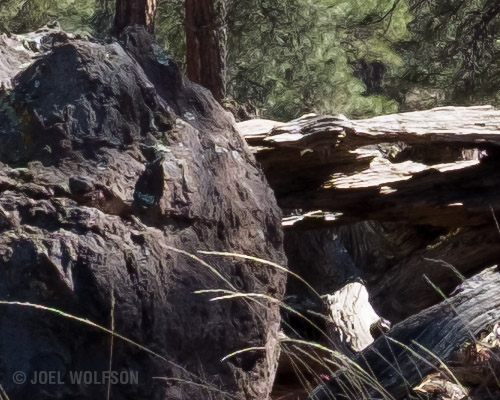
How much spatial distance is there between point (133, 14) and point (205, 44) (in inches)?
38.9

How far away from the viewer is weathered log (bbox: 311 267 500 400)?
Result: 3432 millimetres

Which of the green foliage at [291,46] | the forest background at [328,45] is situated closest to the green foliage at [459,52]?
the forest background at [328,45]

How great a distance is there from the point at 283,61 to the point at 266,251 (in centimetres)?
889

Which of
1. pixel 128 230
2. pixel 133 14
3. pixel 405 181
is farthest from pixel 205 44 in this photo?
pixel 128 230

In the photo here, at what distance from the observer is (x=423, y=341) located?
11.5ft

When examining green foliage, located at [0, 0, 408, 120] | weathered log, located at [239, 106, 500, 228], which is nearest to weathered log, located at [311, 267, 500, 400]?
weathered log, located at [239, 106, 500, 228]

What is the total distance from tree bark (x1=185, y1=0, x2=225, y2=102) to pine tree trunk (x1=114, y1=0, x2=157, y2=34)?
0.81 meters

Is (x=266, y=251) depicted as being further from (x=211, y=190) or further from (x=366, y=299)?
(x=366, y=299)

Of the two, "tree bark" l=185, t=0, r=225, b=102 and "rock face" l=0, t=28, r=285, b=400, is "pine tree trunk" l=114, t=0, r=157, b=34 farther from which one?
"rock face" l=0, t=28, r=285, b=400

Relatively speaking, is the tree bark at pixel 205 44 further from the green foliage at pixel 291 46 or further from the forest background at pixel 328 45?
the green foliage at pixel 291 46

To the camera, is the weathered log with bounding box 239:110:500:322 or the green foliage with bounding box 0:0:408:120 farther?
the green foliage with bounding box 0:0:408:120

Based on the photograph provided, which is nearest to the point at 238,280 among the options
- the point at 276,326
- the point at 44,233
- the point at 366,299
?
the point at 276,326

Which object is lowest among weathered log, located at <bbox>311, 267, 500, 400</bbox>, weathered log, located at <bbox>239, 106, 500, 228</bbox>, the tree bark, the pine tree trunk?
weathered log, located at <bbox>311, 267, 500, 400</bbox>

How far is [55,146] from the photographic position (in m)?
3.58
